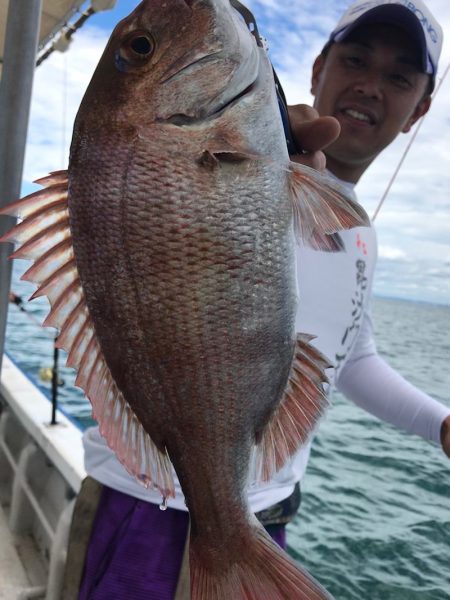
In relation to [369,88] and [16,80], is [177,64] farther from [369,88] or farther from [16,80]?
[369,88]

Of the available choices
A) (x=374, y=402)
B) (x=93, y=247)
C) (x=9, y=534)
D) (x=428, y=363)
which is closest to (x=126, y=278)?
(x=93, y=247)

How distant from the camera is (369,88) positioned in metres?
1.64

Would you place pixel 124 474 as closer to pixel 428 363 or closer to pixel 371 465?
pixel 371 465

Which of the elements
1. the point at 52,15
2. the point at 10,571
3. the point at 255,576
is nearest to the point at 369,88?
the point at 255,576

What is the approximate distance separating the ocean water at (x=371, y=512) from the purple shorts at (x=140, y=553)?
956 millimetres

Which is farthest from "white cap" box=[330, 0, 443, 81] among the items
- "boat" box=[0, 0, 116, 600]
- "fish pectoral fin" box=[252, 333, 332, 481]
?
"boat" box=[0, 0, 116, 600]

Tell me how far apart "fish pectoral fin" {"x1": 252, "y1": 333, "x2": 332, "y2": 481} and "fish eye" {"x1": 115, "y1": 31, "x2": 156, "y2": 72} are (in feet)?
1.72

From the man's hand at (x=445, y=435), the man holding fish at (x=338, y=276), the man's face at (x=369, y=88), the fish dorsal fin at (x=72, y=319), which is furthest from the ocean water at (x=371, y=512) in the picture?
the fish dorsal fin at (x=72, y=319)

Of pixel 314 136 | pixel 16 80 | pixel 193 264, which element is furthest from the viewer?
pixel 16 80

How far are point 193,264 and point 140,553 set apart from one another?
947 mm

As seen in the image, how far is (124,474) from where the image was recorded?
1406 millimetres

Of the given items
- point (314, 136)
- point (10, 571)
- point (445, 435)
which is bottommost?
point (10, 571)

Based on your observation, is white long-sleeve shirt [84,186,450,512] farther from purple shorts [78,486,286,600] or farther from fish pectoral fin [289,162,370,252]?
fish pectoral fin [289,162,370,252]

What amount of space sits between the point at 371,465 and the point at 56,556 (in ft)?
19.6
